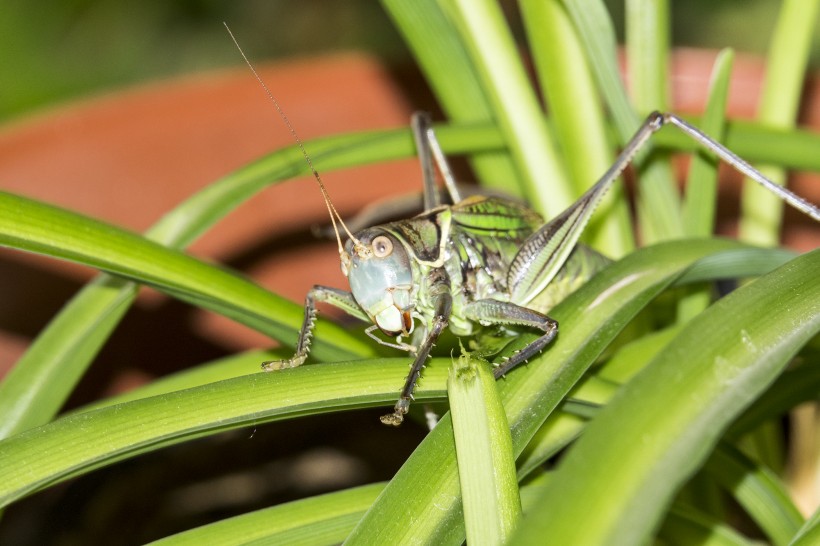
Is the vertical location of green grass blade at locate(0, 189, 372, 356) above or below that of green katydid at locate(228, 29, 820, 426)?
below

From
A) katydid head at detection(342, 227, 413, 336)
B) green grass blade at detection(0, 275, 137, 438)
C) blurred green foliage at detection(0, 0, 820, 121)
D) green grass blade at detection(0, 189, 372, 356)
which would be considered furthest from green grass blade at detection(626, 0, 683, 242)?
blurred green foliage at detection(0, 0, 820, 121)

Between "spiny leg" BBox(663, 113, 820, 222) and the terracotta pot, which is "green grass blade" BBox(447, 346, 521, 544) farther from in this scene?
the terracotta pot

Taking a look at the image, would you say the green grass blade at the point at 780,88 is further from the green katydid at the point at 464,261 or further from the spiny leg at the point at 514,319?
the spiny leg at the point at 514,319

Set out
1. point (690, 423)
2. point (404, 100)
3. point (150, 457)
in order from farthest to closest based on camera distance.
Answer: point (404, 100), point (150, 457), point (690, 423)

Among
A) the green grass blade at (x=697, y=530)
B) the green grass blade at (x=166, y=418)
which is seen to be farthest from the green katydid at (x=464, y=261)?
the green grass blade at (x=697, y=530)

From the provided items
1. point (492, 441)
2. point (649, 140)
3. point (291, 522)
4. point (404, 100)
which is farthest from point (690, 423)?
point (404, 100)

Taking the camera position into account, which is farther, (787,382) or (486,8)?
(486,8)

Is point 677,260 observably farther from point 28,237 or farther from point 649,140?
point 28,237
